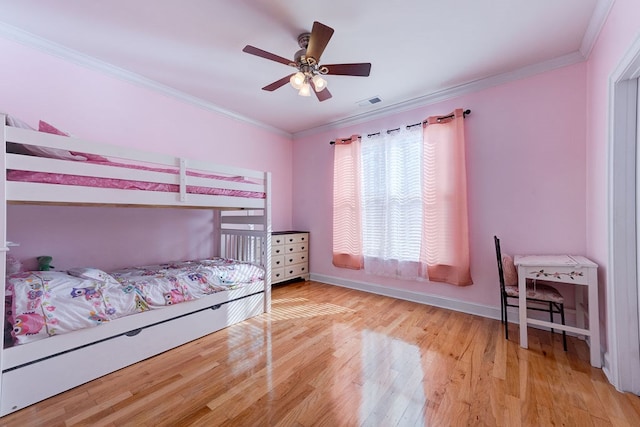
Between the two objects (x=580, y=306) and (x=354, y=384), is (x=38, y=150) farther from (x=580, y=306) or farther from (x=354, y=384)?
(x=580, y=306)

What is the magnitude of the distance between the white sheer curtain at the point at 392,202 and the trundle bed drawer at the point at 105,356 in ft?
6.20

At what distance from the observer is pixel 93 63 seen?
2.34 meters

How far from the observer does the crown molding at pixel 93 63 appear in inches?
77.4

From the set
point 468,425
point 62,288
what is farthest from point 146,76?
point 468,425

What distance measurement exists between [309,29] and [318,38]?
0.38 meters

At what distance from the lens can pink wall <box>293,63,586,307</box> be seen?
2.25 meters

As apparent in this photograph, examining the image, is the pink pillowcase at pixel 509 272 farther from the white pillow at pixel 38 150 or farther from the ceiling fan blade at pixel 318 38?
the white pillow at pixel 38 150

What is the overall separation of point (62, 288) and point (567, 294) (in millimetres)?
3893

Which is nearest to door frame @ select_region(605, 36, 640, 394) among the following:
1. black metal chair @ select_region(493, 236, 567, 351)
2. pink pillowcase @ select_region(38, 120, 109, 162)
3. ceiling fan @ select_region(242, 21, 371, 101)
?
black metal chair @ select_region(493, 236, 567, 351)

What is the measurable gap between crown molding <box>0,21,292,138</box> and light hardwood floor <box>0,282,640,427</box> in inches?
103

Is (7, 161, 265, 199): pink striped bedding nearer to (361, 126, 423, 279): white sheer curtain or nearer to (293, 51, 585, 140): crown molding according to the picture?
(361, 126, 423, 279): white sheer curtain

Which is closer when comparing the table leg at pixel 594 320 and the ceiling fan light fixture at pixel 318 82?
the table leg at pixel 594 320

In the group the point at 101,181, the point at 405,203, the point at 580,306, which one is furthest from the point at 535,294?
the point at 101,181

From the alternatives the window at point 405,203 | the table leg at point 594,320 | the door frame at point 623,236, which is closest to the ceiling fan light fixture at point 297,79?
the window at point 405,203
